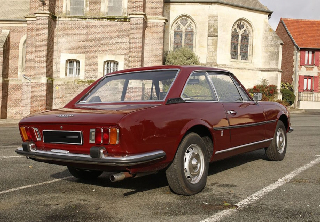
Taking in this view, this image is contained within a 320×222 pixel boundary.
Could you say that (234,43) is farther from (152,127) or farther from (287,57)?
(152,127)

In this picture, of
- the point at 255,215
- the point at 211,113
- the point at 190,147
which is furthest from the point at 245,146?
the point at 255,215


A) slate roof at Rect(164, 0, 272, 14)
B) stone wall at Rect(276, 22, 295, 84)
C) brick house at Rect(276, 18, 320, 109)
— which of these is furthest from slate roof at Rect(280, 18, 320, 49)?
slate roof at Rect(164, 0, 272, 14)

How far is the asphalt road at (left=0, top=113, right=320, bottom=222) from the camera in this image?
3.33 m

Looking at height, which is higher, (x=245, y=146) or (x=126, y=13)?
(x=126, y=13)

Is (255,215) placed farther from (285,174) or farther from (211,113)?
(285,174)

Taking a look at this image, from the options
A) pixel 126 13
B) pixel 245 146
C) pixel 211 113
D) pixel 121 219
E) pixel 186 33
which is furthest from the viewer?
pixel 186 33

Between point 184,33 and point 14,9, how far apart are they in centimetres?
1254

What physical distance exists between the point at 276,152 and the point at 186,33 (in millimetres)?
20576

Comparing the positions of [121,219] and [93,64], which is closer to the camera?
[121,219]

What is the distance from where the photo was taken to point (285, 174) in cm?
515

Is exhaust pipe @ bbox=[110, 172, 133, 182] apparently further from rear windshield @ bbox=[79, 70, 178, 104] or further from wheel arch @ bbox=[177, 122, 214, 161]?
rear windshield @ bbox=[79, 70, 178, 104]

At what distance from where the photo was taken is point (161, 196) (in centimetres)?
398

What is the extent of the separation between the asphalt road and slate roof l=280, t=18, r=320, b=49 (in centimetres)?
3382

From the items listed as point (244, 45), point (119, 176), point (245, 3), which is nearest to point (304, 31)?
point (245, 3)
